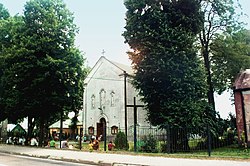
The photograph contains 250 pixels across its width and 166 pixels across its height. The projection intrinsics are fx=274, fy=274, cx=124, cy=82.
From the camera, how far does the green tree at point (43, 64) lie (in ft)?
78.1

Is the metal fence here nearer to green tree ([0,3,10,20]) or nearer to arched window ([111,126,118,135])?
arched window ([111,126,118,135])

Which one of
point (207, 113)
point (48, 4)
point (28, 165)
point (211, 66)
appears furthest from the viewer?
point (211, 66)

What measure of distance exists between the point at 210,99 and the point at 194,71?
28.4ft

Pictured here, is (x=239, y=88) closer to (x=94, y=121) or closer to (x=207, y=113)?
(x=207, y=113)

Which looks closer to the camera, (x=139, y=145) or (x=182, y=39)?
(x=139, y=145)

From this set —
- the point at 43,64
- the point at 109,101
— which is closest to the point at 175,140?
the point at 43,64

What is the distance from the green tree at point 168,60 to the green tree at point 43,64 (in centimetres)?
642

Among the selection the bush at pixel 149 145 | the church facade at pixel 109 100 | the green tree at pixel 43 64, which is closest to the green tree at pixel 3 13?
the green tree at pixel 43 64

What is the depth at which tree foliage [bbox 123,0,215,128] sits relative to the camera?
1975cm

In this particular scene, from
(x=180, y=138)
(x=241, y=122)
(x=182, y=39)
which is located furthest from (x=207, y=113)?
(x=182, y=39)

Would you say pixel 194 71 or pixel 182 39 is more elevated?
pixel 182 39

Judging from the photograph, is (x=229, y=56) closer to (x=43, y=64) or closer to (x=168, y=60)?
(x=168, y=60)

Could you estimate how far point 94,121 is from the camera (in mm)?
40250

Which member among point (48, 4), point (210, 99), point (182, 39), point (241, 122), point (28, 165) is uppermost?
point (48, 4)
